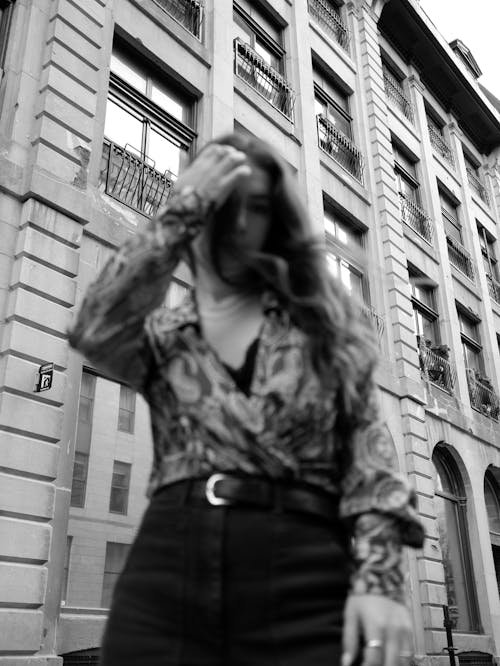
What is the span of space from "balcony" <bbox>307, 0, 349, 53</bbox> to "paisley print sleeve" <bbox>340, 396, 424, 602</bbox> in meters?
16.4

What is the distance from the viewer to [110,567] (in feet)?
25.1

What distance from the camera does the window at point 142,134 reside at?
30.8ft

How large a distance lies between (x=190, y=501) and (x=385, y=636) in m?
0.43

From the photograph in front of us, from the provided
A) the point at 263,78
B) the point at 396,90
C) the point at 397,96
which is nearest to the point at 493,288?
the point at 397,96

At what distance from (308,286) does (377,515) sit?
0.49m

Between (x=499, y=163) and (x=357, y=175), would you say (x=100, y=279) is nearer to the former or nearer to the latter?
(x=357, y=175)

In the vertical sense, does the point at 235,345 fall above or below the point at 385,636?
above

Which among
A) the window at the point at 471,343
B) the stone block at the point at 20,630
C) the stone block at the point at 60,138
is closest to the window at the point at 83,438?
the stone block at the point at 20,630

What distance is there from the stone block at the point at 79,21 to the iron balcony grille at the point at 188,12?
2238mm

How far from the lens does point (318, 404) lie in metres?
1.45

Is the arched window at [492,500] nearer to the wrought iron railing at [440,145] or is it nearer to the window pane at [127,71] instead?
the wrought iron railing at [440,145]

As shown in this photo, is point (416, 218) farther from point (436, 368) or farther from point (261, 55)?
point (261, 55)

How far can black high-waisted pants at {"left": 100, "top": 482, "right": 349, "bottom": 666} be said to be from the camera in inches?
A: 50.3

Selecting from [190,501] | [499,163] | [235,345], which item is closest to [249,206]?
[235,345]
